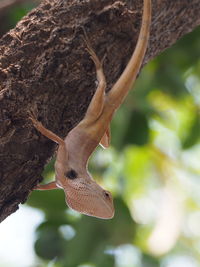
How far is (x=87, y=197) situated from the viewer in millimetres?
3289

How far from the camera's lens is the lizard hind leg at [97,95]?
2584 millimetres

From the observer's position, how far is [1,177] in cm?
235

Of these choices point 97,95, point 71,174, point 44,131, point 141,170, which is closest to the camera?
point 44,131

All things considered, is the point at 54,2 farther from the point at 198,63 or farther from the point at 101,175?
the point at 198,63

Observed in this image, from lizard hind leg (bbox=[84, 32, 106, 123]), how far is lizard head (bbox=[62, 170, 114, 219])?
34 centimetres

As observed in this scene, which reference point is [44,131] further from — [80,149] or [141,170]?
[141,170]

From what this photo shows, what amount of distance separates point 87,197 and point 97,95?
0.62 metres

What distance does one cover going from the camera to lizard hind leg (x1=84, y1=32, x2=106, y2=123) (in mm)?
2584

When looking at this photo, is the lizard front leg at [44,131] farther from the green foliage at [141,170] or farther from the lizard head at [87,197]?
the green foliage at [141,170]

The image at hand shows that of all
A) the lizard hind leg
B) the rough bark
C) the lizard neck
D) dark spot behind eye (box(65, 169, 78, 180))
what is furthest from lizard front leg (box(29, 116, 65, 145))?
dark spot behind eye (box(65, 169, 78, 180))

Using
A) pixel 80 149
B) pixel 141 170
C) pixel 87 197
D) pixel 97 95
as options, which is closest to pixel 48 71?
pixel 97 95

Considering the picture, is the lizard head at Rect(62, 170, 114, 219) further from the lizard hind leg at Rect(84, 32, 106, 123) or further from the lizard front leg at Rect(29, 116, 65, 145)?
the lizard front leg at Rect(29, 116, 65, 145)

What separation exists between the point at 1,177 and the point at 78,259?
1862 mm

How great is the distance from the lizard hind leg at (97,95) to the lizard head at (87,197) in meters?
0.34
